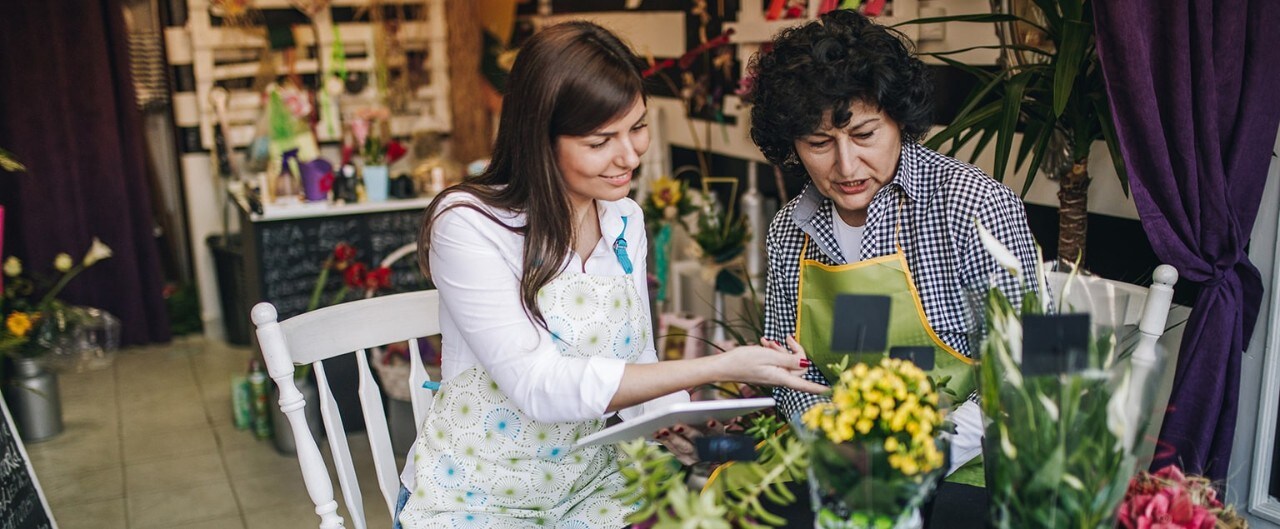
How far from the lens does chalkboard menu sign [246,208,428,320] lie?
4.56 m

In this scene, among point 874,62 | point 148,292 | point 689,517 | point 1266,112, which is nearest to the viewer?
point 689,517

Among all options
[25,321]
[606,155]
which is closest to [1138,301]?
[606,155]

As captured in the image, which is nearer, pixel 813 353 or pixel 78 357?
pixel 813 353

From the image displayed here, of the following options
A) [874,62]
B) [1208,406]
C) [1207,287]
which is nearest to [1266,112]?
[1207,287]

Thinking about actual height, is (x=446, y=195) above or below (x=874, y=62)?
below

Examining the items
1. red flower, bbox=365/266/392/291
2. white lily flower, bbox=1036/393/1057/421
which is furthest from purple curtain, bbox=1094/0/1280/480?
red flower, bbox=365/266/392/291

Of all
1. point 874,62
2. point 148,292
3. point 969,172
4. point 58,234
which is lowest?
point 148,292

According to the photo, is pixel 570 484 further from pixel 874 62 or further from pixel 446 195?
pixel 874 62

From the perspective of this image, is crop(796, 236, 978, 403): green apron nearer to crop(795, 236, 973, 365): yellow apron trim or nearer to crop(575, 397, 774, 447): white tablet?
crop(795, 236, 973, 365): yellow apron trim

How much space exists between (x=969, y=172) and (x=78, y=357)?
3438mm

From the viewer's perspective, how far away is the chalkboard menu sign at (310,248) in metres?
4.56

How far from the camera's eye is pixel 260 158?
5.26 m

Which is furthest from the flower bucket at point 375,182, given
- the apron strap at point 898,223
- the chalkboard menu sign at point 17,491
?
the apron strap at point 898,223

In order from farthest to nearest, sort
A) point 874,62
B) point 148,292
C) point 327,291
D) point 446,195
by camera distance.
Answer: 1. point 148,292
2. point 327,291
3. point 874,62
4. point 446,195
